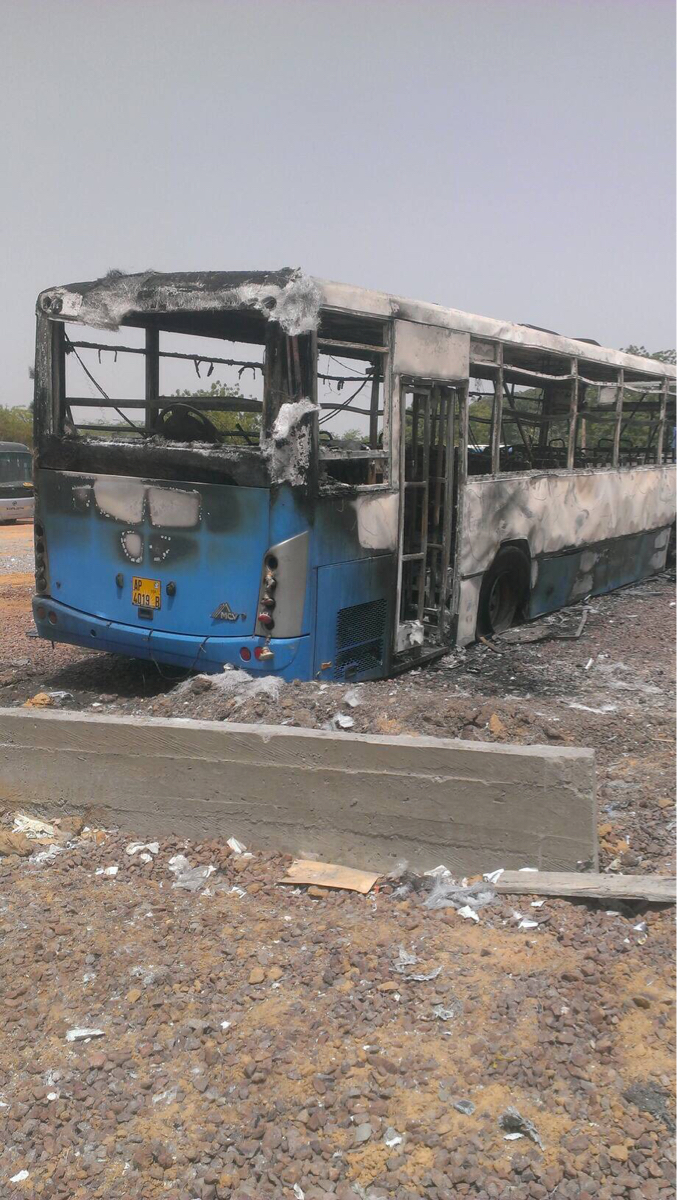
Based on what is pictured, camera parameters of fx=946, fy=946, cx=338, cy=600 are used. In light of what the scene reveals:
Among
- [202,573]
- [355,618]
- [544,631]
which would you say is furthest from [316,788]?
[544,631]

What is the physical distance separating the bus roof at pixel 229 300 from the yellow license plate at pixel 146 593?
1789 millimetres

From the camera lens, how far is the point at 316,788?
4.36 meters

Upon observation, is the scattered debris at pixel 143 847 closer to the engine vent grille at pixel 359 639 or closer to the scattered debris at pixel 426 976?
the scattered debris at pixel 426 976

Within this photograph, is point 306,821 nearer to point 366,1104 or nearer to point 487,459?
point 366,1104

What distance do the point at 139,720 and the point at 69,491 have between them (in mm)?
2738

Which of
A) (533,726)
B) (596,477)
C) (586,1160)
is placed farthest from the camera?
(596,477)

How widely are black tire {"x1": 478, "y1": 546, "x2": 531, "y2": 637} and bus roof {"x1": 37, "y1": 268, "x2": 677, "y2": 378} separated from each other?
6.98 feet

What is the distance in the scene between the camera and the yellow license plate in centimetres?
645

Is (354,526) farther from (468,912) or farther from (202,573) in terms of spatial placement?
(468,912)

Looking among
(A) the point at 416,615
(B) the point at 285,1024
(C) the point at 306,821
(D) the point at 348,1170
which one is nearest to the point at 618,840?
(C) the point at 306,821

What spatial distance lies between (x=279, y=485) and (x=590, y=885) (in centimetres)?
313

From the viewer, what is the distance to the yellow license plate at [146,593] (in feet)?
21.1

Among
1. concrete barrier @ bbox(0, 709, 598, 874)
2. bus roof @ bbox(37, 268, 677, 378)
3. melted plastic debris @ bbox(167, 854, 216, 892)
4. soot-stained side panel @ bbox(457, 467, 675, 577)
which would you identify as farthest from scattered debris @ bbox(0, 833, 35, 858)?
soot-stained side panel @ bbox(457, 467, 675, 577)

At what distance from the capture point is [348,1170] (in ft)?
8.33
